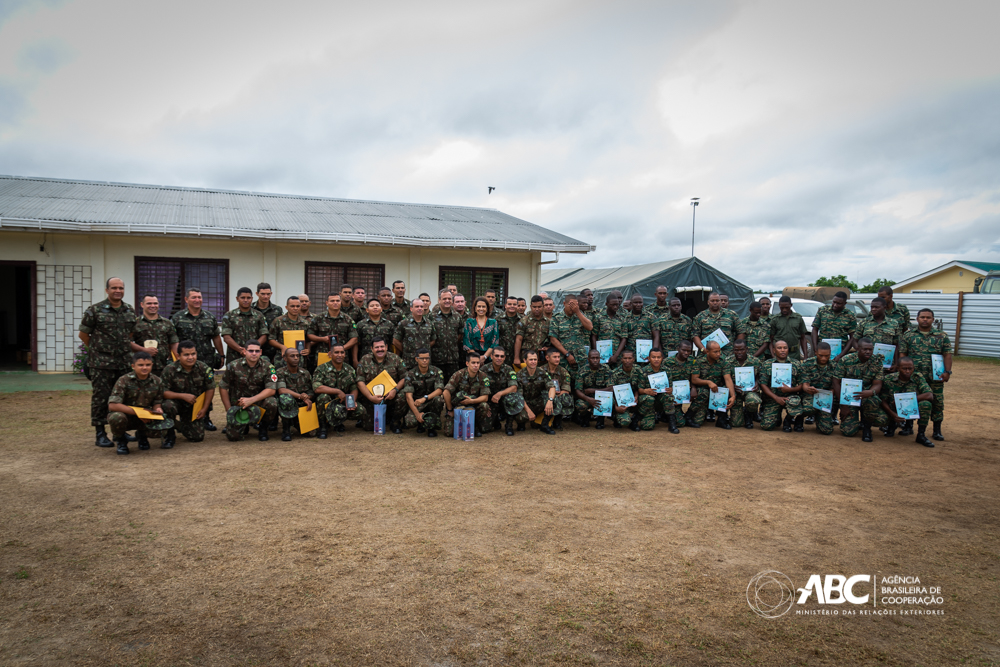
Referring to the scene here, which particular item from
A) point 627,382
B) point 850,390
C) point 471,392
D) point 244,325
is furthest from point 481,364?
point 850,390

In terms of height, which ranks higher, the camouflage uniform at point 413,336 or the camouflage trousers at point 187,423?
the camouflage uniform at point 413,336

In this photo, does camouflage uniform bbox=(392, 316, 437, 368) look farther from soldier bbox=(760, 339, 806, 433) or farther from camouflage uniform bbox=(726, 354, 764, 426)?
soldier bbox=(760, 339, 806, 433)

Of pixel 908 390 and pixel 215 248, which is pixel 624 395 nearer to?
pixel 908 390

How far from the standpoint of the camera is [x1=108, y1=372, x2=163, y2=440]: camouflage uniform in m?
5.66

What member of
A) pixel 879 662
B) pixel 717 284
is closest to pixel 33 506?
pixel 879 662

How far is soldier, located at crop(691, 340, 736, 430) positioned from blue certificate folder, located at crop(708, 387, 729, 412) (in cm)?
3

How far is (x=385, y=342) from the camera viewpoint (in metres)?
7.18

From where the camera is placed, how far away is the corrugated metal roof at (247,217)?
1041 cm

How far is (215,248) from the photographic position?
11344 mm

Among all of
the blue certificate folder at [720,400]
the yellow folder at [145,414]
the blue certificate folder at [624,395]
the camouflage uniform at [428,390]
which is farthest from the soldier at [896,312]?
the yellow folder at [145,414]

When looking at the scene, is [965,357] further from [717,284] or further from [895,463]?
[895,463]

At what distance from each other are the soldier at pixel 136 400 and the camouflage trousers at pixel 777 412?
6879 mm

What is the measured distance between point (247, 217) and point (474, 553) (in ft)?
34.7

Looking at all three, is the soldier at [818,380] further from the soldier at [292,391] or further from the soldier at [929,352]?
the soldier at [292,391]
